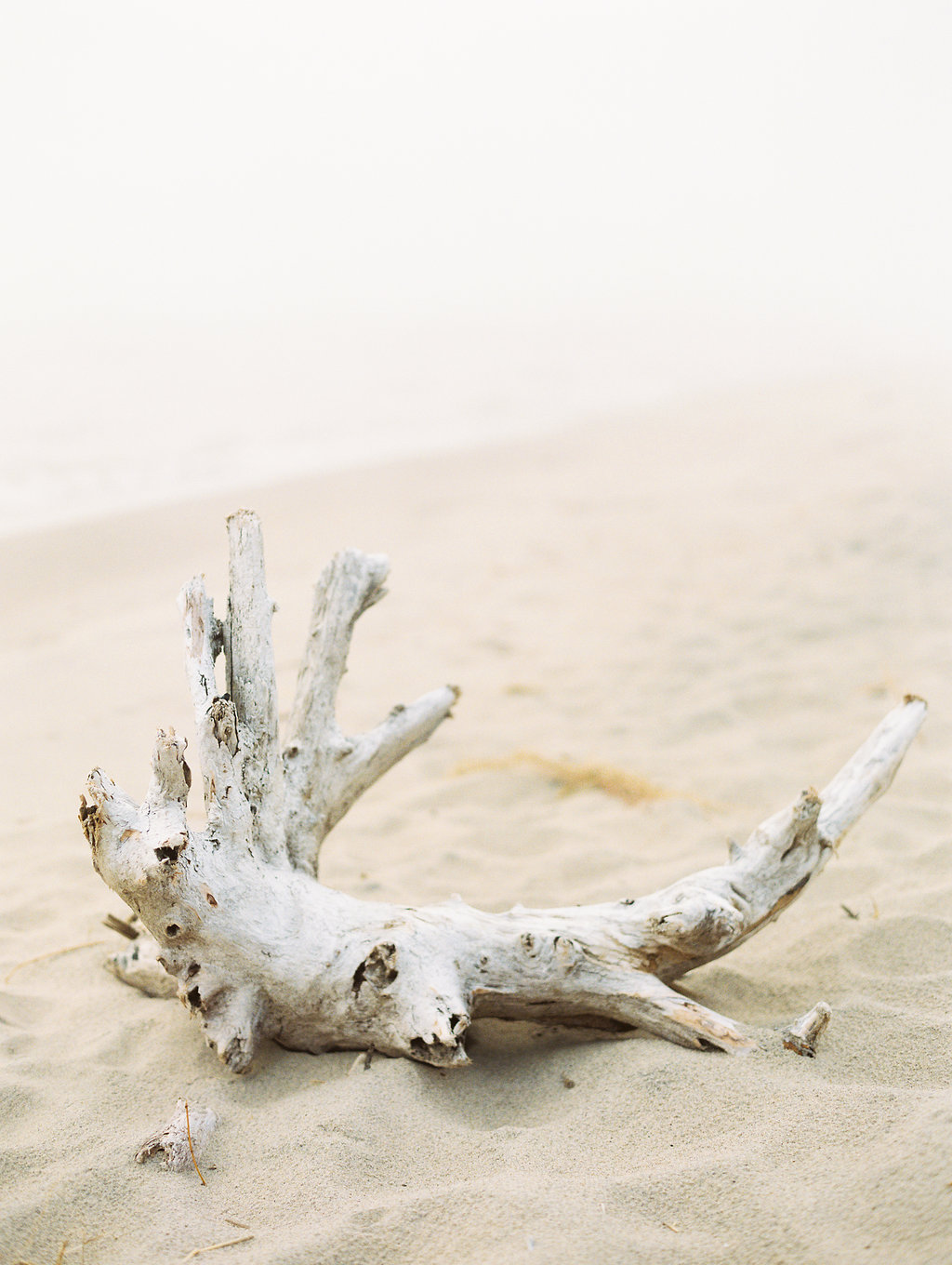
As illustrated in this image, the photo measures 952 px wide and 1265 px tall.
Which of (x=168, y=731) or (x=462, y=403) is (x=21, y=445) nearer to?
(x=462, y=403)

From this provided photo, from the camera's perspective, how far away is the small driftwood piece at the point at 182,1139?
1.76 m

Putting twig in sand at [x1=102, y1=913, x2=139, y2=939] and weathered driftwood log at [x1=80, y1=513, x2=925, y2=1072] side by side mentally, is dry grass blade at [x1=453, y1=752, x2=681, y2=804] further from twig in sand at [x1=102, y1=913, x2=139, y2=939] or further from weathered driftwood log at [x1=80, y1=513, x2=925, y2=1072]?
twig in sand at [x1=102, y1=913, x2=139, y2=939]

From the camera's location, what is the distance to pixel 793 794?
380 centimetres

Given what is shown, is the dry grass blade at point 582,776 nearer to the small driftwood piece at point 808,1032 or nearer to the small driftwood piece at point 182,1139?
the small driftwood piece at point 808,1032

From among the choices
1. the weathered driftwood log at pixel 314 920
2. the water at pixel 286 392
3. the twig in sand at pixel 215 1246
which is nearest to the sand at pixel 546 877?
the twig in sand at pixel 215 1246

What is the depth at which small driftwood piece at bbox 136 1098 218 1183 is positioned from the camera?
5.78 feet

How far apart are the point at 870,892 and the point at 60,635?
4951 millimetres

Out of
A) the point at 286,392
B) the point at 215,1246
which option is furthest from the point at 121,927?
the point at 286,392

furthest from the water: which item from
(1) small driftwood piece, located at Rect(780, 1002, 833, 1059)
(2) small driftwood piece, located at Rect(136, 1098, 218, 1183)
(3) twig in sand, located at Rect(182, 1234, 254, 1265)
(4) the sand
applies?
(1) small driftwood piece, located at Rect(780, 1002, 833, 1059)

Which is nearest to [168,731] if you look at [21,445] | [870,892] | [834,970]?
[834,970]

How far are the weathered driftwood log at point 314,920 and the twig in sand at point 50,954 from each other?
78cm

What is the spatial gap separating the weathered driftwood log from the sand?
11cm

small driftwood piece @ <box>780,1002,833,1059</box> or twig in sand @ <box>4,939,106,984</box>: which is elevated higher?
small driftwood piece @ <box>780,1002,833,1059</box>

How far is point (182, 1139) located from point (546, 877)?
1543mm
